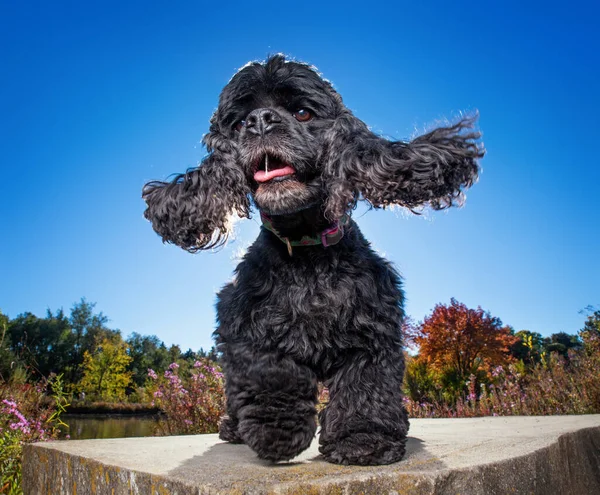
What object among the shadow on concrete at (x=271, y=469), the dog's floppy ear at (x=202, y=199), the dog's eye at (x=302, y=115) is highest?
the dog's eye at (x=302, y=115)

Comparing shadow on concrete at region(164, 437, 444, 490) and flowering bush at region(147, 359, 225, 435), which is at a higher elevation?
shadow on concrete at region(164, 437, 444, 490)

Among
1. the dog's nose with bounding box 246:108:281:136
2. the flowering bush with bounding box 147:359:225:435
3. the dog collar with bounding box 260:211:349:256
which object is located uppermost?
the dog's nose with bounding box 246:108:281:136

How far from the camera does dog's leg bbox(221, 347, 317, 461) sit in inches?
88.4

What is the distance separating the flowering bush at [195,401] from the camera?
7.79m

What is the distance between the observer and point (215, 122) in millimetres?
2586

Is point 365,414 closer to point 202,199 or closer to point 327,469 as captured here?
point 327,469

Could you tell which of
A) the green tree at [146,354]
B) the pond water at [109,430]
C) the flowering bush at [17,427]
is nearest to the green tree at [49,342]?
the green tree at [146,354]

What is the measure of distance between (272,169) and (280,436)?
4.14ft

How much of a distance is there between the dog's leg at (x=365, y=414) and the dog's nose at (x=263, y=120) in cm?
118

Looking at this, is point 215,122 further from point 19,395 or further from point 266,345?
point 19,395

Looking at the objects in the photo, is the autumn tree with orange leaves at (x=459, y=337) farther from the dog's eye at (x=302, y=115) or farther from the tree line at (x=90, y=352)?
the tree line at (x=90, y=352)

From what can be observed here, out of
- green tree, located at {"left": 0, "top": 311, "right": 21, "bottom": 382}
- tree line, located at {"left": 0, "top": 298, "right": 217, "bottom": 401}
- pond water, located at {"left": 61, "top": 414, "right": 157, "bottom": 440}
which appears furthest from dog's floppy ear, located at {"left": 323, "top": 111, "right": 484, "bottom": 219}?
tree line, located at {"left": 0, "top": 298, "right": 217, "bottom": 401}

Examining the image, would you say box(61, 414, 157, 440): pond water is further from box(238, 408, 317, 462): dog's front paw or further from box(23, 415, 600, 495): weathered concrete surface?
box(238, 408, 317, 462): dog's front paw

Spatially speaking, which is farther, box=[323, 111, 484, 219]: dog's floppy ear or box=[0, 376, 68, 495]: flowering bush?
box=[0, 376, 68, 495]: flowering bush
